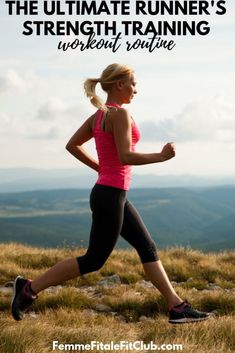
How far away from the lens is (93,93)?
585cm

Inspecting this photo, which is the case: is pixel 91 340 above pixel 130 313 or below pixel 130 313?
above

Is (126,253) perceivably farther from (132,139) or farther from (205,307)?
(132,139)

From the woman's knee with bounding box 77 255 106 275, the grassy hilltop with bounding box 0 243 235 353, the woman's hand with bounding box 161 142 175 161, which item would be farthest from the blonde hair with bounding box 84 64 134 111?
the grassy hilltop with bounding box 0 243 235 353

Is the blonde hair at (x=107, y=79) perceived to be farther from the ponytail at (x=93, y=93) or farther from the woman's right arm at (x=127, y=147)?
the woman's right arm at (x=127, y=147)

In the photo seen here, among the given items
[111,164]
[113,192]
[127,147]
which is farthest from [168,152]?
[113,192]

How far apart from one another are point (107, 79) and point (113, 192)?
1.18m

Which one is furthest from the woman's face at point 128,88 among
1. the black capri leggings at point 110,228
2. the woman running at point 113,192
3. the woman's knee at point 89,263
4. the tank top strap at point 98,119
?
the woman's knee at point 89,263

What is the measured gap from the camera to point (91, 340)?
507 cm

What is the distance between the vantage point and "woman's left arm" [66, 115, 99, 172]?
6.38m

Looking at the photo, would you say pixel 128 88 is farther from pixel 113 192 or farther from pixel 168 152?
pixel 113 192

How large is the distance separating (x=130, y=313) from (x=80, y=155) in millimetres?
2280

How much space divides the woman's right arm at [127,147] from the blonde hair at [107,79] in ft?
1.06

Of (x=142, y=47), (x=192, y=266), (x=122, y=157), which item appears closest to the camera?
(x=122, y=157)

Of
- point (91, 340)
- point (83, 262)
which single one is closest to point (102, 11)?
point (83, 262)
